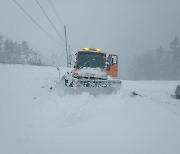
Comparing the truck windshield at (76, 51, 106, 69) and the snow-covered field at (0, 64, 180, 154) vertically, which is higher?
the truck windshield at (76, 51, 106, 69)

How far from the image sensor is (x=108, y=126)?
6871 mm

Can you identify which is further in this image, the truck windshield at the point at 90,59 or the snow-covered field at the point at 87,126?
the truck windshield at the point at 90,59

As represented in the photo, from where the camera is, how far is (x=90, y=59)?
504 inches

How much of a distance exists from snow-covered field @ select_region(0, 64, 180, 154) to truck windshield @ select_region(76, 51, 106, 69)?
136 inches

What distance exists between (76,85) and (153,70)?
207 feet

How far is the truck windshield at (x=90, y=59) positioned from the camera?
12752 millimetres

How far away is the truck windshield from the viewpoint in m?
12.8

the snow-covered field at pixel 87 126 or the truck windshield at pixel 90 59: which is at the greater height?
the truck windshield at pixel 90 59

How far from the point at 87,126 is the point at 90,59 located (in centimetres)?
651

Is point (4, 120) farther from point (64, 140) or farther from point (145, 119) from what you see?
point (145, 119)

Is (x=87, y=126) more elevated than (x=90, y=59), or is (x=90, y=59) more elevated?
(x=90, y=59)

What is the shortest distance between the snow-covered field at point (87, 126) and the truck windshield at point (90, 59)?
345cm

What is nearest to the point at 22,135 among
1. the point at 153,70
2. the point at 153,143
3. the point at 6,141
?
the point at 6,141

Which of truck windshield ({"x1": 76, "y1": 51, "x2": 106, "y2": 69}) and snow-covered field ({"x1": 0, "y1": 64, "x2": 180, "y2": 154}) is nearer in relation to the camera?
snow-covered field ({"x1": 0, "y1": 64, "x2": 180, "y2": 154})
